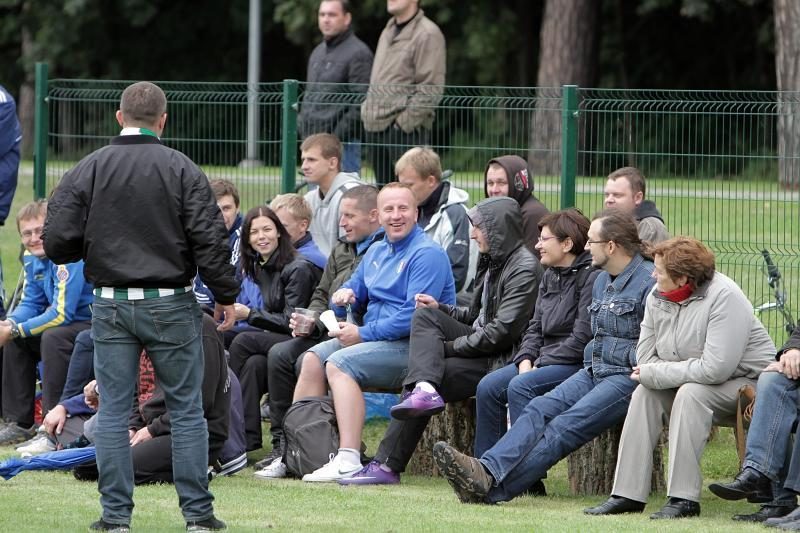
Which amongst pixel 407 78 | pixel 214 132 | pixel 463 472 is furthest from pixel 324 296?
pixel 214 132

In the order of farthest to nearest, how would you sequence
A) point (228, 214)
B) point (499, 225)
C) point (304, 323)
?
point (228, 214) → point (304, 323) → point (499, 225)

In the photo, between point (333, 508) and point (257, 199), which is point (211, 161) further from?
point (333, 508)

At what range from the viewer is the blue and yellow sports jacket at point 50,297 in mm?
9070

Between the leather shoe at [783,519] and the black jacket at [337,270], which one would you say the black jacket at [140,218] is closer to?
the leather shoe at [783,519]

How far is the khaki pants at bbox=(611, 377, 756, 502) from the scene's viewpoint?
656cm

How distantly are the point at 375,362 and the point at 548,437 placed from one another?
1.32 meters

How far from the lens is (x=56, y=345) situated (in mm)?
9039

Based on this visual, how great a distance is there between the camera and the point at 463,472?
6.80 meters

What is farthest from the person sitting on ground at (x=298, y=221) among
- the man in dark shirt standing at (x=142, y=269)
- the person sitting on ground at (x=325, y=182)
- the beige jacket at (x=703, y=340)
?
the man in dark shirt standing at (x=142, y=269)

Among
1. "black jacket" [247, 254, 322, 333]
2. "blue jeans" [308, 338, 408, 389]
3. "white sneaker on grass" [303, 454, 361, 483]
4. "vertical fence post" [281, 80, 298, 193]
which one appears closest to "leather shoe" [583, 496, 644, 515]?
"white sneaker on grass" [303, 454, 361, 483]

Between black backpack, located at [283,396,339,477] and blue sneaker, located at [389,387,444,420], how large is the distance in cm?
53

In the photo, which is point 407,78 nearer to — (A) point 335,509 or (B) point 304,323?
(B) point 304,323

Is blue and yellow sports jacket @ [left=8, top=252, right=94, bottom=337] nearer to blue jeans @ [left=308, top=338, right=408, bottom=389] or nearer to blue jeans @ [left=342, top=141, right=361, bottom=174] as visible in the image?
blue jeans @ [left=308, top=338, right=408, bottom=389]

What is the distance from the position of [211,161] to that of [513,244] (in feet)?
13.5
